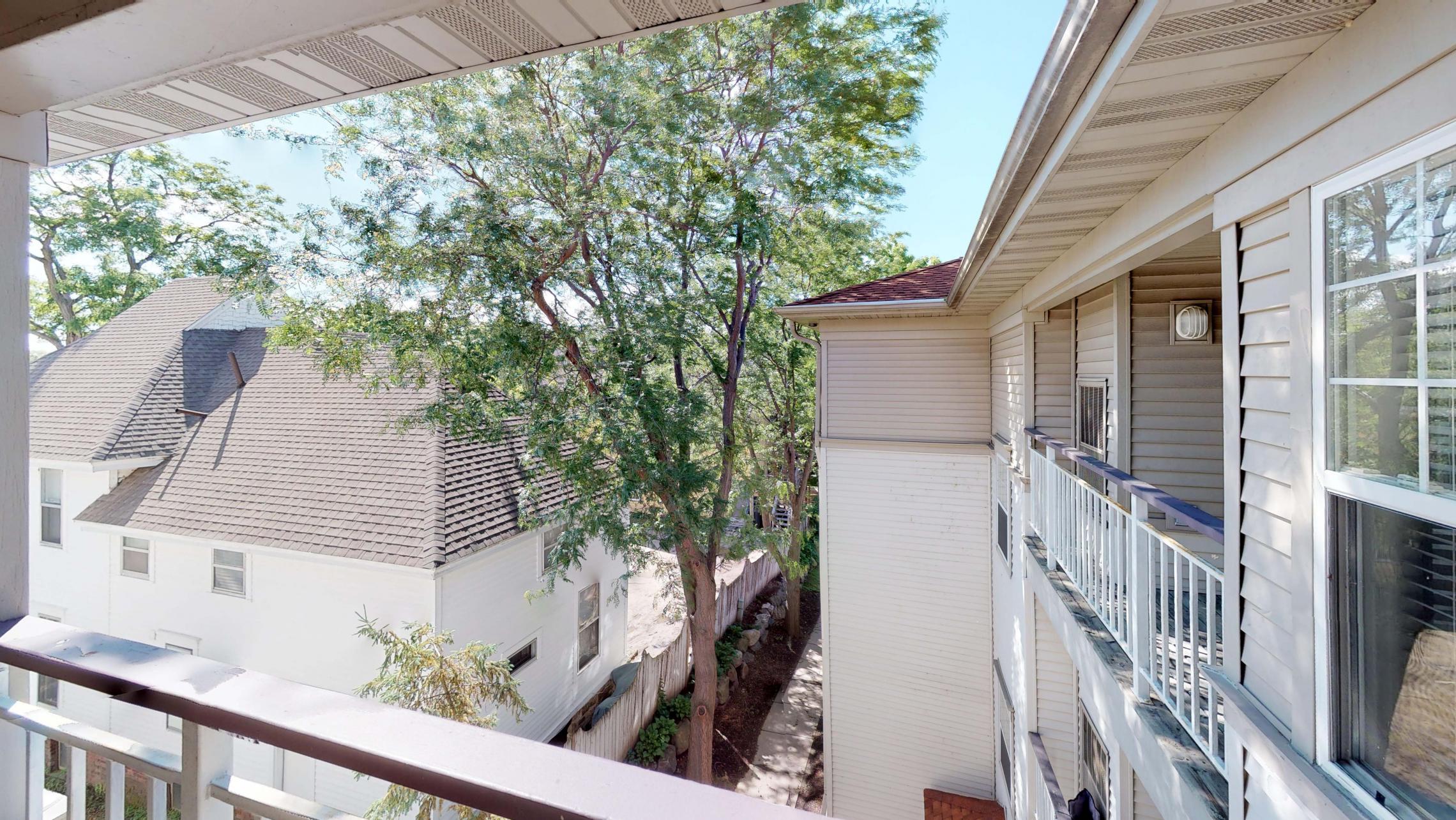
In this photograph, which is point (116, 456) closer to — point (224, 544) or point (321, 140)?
point (224, 544)

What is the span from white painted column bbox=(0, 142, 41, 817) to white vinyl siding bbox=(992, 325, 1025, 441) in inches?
222

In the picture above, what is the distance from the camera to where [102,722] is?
26.0 feet

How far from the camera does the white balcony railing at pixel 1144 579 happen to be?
7.41ft

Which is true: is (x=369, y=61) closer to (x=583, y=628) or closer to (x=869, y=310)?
(x=869, y=310)

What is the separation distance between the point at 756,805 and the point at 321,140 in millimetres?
9325

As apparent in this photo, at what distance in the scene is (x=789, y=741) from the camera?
30.3 feet

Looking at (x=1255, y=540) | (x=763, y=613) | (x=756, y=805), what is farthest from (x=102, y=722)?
(x=1255, y=540)

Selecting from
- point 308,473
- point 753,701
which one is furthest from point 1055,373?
point 308,473

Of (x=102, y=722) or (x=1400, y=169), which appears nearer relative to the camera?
(x=1400, y=169)

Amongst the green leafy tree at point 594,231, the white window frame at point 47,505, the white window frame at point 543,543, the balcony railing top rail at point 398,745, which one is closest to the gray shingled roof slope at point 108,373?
the white window frame at point 47,505

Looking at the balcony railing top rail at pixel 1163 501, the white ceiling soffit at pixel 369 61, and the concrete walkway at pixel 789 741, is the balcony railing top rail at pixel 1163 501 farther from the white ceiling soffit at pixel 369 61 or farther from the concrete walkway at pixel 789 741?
the concrete walkway at pixel 789 741

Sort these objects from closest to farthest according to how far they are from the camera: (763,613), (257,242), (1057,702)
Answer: (1057,702)
(257,242)
(763,613)

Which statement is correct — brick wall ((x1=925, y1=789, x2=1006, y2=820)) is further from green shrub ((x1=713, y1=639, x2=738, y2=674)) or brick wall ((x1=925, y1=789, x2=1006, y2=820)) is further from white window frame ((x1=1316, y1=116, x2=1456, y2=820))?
white window frame ((x1=1316, y1=116, x2=1456, y2=820))

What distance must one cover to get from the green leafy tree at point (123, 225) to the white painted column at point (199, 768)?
8134mm
